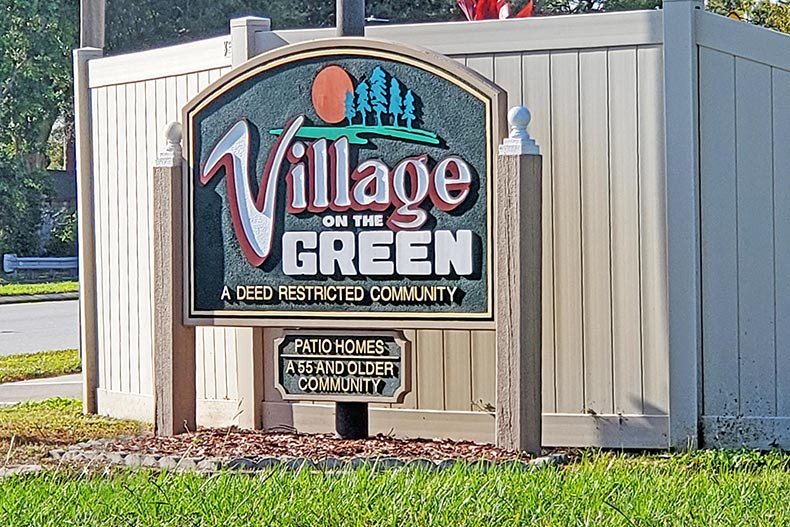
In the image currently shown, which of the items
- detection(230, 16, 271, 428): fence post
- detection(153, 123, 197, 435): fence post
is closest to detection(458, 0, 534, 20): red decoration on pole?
detection(230, 16, 271, 428): fence post

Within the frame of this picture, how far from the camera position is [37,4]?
104 feet

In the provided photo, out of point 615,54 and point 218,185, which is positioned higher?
point 615,54

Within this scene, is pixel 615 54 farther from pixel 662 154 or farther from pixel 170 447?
pixel 170 447

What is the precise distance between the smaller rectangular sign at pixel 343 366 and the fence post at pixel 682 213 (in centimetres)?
176

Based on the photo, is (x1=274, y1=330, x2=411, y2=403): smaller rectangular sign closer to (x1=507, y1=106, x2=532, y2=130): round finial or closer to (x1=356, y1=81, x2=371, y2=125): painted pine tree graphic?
(x1=356, y1=81, x2=371, y2=125): painted pine tree graphic

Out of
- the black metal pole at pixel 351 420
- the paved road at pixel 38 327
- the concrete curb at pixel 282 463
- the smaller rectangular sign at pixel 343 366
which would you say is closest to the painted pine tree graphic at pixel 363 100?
the smaller rectangular sign at pixel 343 366

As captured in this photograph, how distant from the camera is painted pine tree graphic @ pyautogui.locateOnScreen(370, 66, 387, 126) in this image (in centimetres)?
830

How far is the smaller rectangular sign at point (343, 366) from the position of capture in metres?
8.21

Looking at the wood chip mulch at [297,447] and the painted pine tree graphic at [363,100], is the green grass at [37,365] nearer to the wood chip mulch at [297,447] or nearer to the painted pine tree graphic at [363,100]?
the wood chip mulch at [297,447]

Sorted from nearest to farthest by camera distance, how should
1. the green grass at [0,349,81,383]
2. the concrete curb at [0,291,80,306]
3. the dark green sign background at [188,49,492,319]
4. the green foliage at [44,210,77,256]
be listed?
the dark green sign background at [188,49,492,319] < the green grass at [0,349,81,383] < the concrete curb at [0,291,80,306] < the green foliage at [44,210,77,256]

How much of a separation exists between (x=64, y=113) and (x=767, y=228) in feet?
109

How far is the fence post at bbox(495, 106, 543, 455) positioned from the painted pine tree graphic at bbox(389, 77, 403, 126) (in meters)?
0.79

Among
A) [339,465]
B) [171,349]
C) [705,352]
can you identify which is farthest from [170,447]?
[705,352]

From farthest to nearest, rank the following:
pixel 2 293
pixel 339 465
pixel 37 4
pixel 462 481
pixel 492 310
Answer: pixel 37 4 < pixel 2 293 < pixel 492 310 < pixel 339 465 < pixel 462 481
